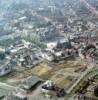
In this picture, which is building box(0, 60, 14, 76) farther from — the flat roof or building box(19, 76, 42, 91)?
the flat roof

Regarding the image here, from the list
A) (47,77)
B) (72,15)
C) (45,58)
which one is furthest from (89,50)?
(72,15)

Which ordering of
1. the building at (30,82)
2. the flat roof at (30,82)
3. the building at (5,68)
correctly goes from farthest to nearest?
the building at (5,68)
the flat roof at (30,82)
the building at (30,82)

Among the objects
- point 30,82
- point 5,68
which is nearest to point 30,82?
point 30,82

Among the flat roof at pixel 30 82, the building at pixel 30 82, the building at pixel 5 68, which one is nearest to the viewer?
the building at pixel 30 82

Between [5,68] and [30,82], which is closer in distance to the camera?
[30,82]

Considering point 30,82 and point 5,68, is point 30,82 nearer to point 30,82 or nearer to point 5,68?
point 30,82

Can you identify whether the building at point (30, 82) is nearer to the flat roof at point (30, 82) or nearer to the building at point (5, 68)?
the flat roof at point (30, 82)

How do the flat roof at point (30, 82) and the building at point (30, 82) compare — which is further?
the flat roof at point (30, 82)

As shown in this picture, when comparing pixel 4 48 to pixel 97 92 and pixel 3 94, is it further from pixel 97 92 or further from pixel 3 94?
pixel 97 92

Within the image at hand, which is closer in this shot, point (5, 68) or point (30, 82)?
point (30, 82)

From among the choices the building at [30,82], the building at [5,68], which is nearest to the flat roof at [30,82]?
the building at [30,82]

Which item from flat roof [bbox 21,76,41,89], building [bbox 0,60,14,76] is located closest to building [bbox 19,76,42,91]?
flat roof [bbox 21,76,41,89]
